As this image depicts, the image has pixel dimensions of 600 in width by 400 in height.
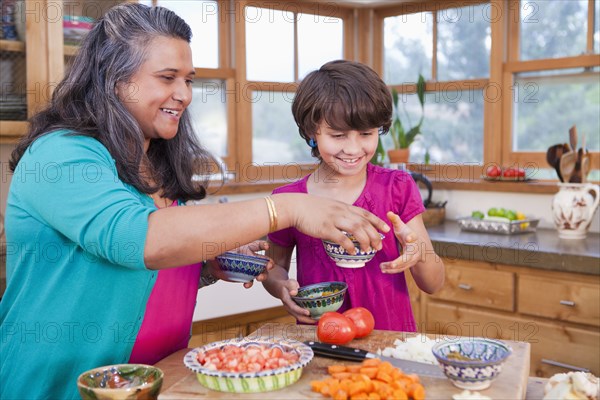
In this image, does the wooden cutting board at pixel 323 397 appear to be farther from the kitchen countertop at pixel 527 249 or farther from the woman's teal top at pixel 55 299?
the kitchen countertop at pixel 527 249

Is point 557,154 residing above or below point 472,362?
above

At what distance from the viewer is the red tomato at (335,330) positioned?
4.35ft

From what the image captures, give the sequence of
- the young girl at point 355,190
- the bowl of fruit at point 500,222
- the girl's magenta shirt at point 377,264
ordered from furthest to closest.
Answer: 1. the bowl of fruit at point 500,222
2. the girl's magenta shirt at point 377,264
3. the young girl at point 355,190

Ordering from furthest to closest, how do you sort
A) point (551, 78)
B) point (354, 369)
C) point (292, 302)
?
point (551, 78)
point (292, 302)
point (354, 369)

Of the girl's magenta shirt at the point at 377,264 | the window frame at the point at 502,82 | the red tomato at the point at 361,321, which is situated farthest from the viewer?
the window frame at the point at 502,82

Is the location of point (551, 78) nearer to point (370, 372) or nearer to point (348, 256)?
point (348, 256)

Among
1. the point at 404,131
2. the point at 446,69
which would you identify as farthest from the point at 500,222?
the point at 446,69

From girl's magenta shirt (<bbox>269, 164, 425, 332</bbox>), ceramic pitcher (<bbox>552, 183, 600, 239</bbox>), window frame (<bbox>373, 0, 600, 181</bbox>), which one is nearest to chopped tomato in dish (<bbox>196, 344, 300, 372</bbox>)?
girl's magenta shirt (<bbox>269, 164, 425, 332</bbox>)

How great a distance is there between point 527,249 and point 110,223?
2.15 meters

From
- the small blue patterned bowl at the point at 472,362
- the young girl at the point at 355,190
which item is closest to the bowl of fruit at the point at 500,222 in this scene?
the young girl at the point at 355,190

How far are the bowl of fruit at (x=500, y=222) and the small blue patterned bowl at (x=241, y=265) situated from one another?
1.99 m

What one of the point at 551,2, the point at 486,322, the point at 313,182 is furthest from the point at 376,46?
the point at 313,182

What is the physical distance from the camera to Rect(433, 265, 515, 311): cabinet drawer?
2889 mm

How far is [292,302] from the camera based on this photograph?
1.50 metres
